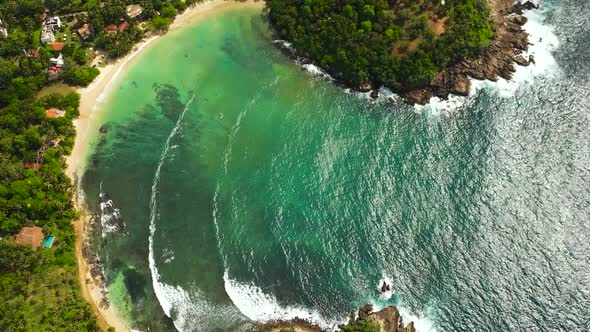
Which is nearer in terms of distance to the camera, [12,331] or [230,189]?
[12,331]

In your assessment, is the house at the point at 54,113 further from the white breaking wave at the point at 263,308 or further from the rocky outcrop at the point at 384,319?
the rocky outcrop at the point at 384,319

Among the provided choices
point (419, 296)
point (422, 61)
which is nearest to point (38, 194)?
point (419, 296)

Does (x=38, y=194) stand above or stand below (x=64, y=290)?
above

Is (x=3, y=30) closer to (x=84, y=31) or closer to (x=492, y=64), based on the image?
(x=84, y=31)

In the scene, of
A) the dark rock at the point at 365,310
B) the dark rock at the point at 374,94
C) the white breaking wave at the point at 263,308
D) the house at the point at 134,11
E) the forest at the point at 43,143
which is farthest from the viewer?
the house at the point at 134,11

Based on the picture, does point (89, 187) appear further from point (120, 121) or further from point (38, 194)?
point (120, 121)

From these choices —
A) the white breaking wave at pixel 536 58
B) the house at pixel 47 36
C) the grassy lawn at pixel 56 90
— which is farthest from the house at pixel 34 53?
the white breaking wave at pixel 536 58

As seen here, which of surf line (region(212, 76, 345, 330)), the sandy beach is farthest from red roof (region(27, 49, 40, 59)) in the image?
surf line (region(212, 76, 345, 330))
